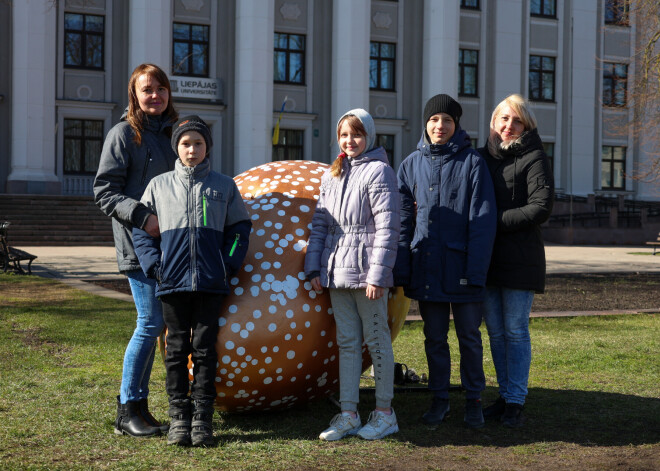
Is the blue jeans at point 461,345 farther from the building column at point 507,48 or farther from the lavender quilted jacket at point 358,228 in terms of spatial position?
the building column at point 507,48

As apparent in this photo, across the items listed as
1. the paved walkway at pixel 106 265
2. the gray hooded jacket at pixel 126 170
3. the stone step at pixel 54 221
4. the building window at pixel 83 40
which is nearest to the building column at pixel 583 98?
the paved walkway at pixel 106 265

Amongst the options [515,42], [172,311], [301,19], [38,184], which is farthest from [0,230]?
[515,42]

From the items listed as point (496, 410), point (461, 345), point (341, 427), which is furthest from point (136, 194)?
point (496, 410)

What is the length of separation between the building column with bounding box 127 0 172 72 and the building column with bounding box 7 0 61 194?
355cm

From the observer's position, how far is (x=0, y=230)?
16.5 meters

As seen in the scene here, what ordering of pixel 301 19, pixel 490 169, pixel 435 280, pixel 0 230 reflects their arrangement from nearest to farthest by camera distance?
pixel 435 280
pixel 490 169
pixel 0 230
pixel 301 19

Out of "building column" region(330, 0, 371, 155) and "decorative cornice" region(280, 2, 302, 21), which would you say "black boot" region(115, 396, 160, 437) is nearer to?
"building column" region(330, 0, 371, 155)

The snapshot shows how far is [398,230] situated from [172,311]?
1.48 m

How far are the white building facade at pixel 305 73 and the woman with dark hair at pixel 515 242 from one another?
1233 inches

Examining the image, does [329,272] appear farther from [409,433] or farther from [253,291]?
[409,433]

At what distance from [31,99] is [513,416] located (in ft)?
111

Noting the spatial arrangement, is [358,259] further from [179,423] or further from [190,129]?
[179,423]

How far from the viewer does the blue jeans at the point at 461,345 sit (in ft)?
17.5

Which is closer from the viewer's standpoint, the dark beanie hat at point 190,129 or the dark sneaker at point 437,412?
the dark beanie hat at point 190,129
